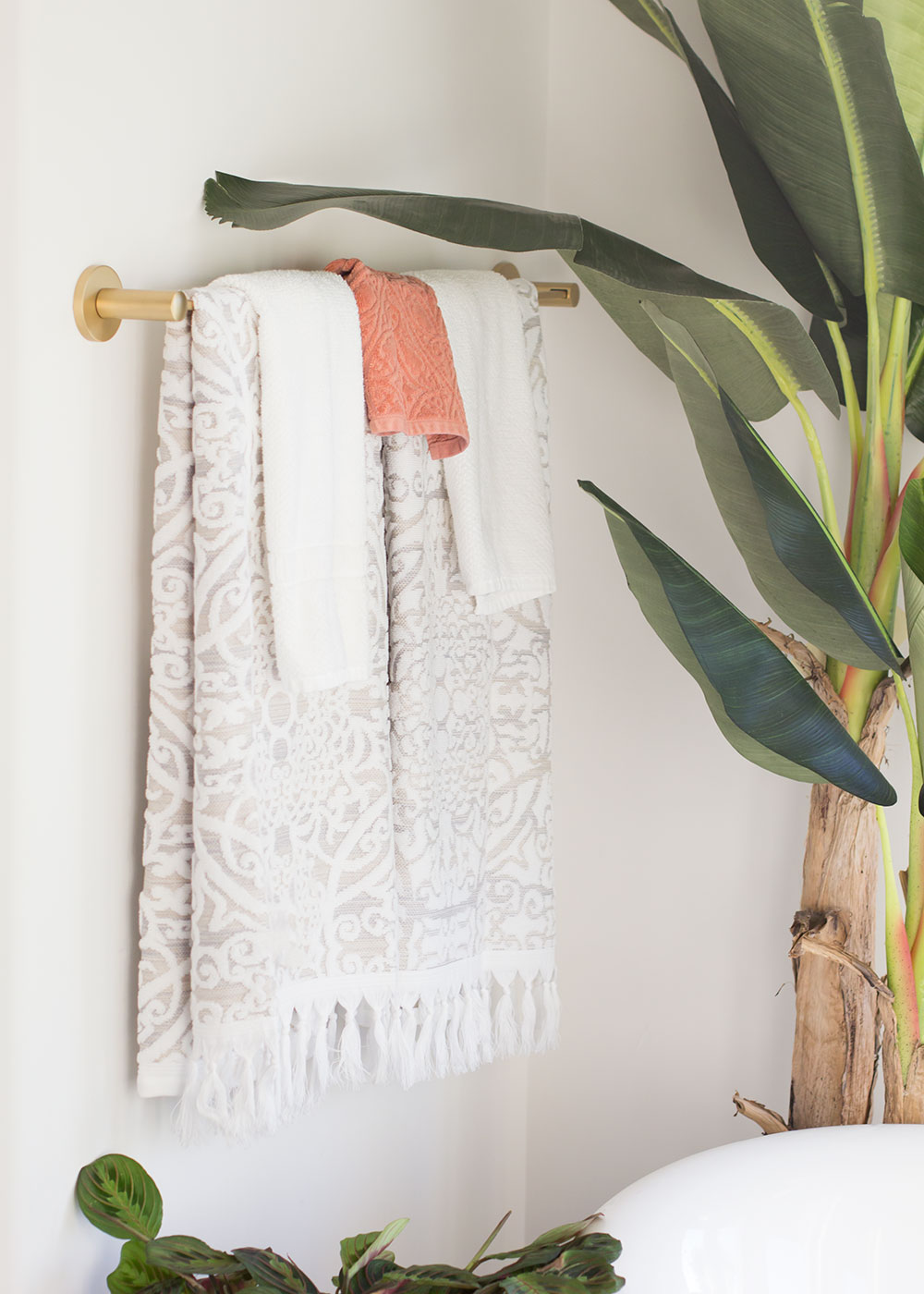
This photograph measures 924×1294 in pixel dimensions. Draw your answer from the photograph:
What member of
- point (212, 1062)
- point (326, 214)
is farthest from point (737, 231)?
point (212, 1062)

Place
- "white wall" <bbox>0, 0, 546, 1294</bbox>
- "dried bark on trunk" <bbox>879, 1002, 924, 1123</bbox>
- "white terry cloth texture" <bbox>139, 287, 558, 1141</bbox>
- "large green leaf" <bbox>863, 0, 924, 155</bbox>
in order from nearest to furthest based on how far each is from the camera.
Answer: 1. "white wall" <bbox>0, 0, 546, 1294</bbox>
2. "white terry cloth texture" <bbox>139, 287, 558, 1141</bbox>
3. "large green leaf" <bbox>863, 0, 924, 155</bbox>
4. "dried bark on trunk" <bbox>879, 1002, 924, 1123</bbox>

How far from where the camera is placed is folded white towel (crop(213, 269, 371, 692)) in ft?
3.31

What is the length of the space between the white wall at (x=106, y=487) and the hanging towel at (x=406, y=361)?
0.13 m

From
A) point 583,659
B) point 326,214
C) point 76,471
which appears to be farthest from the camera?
point 583,659

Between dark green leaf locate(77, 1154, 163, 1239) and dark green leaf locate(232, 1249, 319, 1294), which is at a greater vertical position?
dark green leaf locate(77, 1154, 163, 1239)

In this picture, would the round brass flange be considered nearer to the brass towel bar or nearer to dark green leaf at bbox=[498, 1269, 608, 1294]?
the brass towel bar

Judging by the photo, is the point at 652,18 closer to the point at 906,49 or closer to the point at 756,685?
the point at 906,49

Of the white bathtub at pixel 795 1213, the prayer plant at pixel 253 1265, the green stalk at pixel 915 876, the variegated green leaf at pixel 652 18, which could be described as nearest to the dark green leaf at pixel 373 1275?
the prayer plant at pixel 253 1265

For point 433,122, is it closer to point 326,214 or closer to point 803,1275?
point 326,214

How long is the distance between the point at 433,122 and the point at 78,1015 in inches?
43.2

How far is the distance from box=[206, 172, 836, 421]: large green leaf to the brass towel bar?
120mm

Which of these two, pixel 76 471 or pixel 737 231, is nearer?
pixel 76 471

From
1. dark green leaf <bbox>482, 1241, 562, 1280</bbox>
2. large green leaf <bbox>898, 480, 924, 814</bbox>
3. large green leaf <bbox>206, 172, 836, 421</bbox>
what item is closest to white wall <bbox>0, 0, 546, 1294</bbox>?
large green leaf <bbox>206, 172, 836, 421</bbox>

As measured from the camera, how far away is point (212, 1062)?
0.99m
